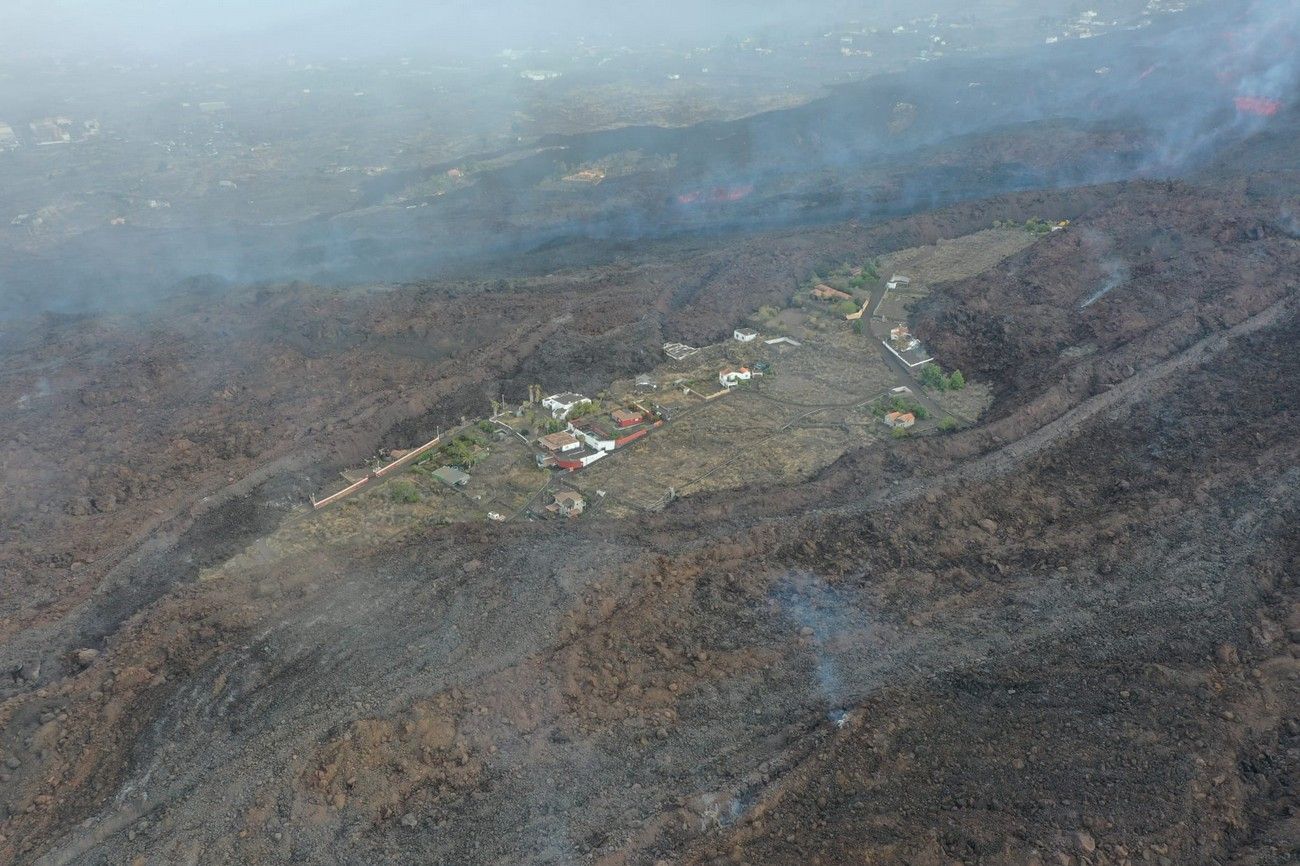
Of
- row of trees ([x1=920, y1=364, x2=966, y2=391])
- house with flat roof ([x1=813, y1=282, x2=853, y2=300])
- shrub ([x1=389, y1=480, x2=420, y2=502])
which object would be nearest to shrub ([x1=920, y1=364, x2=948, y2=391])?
row of trees ([x1=920, y1=364, x2=966, y2=391])

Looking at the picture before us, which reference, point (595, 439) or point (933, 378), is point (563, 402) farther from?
point (933, 378)

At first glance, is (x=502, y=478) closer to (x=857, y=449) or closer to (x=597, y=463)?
(x=597, y=463)

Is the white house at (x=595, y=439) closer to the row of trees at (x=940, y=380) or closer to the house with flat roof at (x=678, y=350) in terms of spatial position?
the house with flat roof at (x=678, y=350)

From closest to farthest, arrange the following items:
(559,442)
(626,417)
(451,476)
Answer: (451,476), (559,442), (626,417)

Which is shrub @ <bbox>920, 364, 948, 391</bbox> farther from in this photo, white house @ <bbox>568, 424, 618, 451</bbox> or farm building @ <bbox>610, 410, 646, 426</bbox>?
white house @ <bbox>568, 424, 618, 451</bbox>

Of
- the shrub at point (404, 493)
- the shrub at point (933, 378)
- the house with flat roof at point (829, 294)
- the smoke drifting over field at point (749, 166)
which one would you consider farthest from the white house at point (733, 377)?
the smoke drifting over field at point (749, 166)

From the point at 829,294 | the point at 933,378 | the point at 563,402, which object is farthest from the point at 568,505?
the point at 829,294

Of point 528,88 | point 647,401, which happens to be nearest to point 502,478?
point 647,401

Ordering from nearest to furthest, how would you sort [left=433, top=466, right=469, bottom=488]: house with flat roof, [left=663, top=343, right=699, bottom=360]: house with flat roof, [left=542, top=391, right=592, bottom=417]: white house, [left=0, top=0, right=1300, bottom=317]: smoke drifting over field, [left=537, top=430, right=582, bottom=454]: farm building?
[left=433, top=466, right=469, bottom=488]: house with flat roof < [left=537, top=430, right=582, bottom=454]: farm building < [left=542, top=391, right=592, bottom=417]: white house < [left=663, top=343, right=699, bottom=360]: house with flat roof < [left=0, top=0, right=1300, bottom=317]: smoke drifting over field
